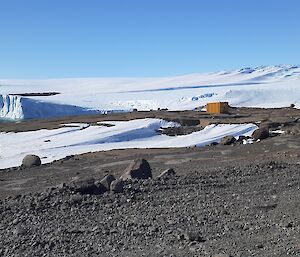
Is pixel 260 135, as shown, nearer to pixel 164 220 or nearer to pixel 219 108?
pixel 164 220

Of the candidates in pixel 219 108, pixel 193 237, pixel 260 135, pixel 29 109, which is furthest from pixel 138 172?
pixel 29 109

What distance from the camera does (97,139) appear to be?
72.5ft

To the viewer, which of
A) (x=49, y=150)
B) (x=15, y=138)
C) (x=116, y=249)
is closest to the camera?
(x=116, y=249)

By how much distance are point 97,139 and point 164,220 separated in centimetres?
1602

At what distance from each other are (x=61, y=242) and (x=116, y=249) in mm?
544

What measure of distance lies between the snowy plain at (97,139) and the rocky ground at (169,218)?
9.74 meters

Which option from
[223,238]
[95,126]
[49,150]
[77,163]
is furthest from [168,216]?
[95,126]

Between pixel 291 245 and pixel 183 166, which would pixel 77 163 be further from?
pixel 291 245

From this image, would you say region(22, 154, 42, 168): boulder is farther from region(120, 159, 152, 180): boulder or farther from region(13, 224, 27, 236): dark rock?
region(13, 224, 27, 236): dark rock

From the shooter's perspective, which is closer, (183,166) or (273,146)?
(183,166)

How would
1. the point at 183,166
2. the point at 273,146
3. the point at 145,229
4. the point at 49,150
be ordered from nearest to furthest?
1. the point at 145,229
2. the point at 183,166
3. the point at 273,146
4. the point at 49,150

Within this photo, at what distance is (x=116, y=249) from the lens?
522cm

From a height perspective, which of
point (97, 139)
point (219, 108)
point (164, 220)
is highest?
point (219, 108)

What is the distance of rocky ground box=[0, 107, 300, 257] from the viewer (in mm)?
5141
